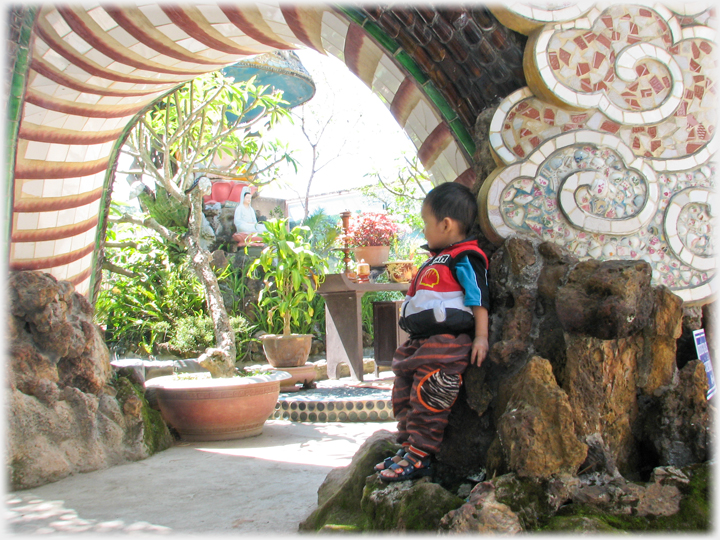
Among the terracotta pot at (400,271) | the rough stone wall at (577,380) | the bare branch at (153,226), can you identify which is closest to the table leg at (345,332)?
the terracotta pot at (400,271)

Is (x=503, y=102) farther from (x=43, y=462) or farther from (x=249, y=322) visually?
(x=249, y=322)

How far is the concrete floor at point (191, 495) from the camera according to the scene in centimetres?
220

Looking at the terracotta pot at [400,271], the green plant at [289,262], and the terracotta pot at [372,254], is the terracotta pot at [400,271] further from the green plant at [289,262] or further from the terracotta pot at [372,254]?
the green plant at [289,262]

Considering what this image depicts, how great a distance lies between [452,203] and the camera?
1930mm

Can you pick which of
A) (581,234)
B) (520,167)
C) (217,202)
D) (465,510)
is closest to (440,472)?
(465,510)

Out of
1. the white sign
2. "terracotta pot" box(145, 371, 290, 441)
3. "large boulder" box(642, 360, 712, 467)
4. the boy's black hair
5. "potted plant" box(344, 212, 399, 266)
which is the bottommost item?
"terracotta pot" box(145, 371, 290, 441)

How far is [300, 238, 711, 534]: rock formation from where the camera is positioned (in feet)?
4.87

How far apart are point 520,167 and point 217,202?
1048cm

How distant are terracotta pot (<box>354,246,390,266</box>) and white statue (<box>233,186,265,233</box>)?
4.41 metres

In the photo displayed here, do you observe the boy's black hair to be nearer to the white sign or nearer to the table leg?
the white sign

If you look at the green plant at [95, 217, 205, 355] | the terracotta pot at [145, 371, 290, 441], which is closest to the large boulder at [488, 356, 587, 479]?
the terracotta pot at [145, 371, 290, 441]

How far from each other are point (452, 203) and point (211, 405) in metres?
2.81

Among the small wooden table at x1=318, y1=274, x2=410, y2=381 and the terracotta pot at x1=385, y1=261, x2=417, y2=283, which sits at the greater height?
the terracotta pot at x1=385, y1=261, x2=417, y2=283

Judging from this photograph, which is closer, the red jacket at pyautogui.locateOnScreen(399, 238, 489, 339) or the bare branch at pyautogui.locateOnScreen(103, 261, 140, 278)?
the red jacket at pyautogui.locateOnScreen(399, 238, 489, 339)
